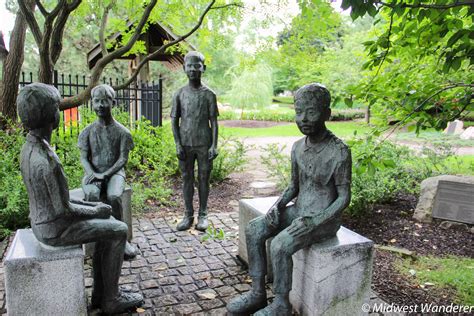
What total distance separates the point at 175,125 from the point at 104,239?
2465 mm

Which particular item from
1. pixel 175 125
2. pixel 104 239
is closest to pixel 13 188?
pixel 175 125

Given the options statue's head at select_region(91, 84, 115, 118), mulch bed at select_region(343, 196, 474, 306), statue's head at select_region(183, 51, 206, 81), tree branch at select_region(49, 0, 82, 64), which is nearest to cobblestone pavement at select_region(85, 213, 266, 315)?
mulch bed at select_region(343, 196, 474, 306)

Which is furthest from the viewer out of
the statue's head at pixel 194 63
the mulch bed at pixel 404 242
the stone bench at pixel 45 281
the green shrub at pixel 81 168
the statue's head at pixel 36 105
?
the green shrub at pixel 81 168

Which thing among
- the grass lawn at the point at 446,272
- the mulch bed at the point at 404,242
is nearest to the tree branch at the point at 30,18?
the mulch bed at the point at 404,242

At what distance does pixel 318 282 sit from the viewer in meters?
2.91

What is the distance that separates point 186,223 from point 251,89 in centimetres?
2254

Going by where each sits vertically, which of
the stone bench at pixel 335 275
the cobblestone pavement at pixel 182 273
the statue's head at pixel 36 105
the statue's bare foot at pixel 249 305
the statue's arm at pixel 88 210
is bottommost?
the cobblestone pavement at pixel 182 273

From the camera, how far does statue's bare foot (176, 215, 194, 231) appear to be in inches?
209

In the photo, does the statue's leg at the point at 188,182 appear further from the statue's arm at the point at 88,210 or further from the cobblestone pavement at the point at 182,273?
the statue's arm at the point at 88,210

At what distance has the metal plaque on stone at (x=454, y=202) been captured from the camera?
5594mm

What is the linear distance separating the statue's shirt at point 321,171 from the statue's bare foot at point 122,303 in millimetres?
1592

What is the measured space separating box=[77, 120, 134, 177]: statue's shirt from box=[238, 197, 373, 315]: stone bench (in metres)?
2.28

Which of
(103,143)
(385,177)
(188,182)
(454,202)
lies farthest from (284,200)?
(454,202)

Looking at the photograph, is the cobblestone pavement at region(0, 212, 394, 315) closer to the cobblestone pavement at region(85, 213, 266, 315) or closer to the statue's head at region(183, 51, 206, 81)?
the cobblestone pavement at region(85, 213, 266, 315)
